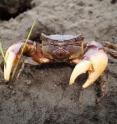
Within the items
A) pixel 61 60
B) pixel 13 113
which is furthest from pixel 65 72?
pixel 13 113

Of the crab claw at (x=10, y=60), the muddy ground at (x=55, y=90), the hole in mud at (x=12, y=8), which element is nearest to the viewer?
the muddy ground at (x=55, y=90)

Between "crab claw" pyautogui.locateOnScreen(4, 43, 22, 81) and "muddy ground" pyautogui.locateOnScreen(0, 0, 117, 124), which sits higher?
"crab claw" pyautogui.locateOnScreen(4, 43, 22, 81)

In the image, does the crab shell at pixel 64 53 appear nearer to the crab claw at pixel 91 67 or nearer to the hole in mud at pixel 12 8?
the crab claw at pixel 91 67

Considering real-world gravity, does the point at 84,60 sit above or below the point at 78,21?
above

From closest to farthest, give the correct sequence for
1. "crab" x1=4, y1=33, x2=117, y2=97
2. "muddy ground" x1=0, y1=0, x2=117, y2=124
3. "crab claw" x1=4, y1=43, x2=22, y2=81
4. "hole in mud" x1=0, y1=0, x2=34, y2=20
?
1. "muddy ground" x1=0, y1=0, x2=117, y2=124
2. "crab" x1=4, y1=33, x2=117, y2=97
3. "crab claw" x1=4, y1=43, x2=22, y2=81
4. "hole in mud" x1=0, y1=0, x2=34, y2=20

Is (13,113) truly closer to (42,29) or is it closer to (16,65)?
(16,65)

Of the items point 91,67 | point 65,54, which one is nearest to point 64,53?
point 65,54

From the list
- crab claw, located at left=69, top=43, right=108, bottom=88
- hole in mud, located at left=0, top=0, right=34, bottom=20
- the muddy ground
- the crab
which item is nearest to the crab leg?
the crab

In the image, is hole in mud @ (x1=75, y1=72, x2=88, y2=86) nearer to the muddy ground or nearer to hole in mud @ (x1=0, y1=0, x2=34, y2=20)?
the muddy ground

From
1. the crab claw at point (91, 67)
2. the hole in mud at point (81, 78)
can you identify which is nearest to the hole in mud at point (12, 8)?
the hole in mud at point (81, 78)
